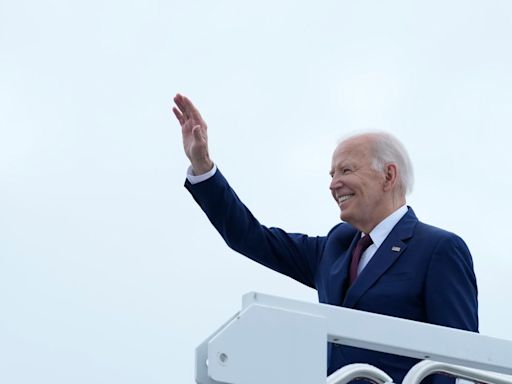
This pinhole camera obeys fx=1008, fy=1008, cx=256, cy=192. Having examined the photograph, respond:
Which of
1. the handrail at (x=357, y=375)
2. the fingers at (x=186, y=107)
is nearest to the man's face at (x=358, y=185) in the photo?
the fingers at (x=186, y=107)

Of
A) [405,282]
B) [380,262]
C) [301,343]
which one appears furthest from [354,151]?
[301,343]

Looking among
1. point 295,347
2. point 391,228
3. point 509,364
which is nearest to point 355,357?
point 391,228

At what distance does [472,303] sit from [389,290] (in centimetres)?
35

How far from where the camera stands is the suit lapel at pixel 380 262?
4.17 meters

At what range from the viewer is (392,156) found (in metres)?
4.97

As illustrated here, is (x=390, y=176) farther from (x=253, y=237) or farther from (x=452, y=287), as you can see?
(x=452, y=287)

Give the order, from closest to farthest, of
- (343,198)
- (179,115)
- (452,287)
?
(452,287), (343,198), (179,115)

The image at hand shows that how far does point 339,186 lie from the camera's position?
15.8 ft

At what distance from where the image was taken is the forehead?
4.90 metres

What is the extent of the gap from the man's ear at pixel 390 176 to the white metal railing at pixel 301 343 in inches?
82.4

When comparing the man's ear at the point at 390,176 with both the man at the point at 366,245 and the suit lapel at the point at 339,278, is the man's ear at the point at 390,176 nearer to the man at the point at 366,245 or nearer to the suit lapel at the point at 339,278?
the man at the point at 366,245

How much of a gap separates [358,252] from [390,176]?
56 cm

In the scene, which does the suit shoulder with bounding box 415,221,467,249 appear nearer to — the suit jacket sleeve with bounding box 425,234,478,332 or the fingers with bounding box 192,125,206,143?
the suit jacket sleeve with bounding box 425,234,478,332

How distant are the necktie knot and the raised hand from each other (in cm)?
93
